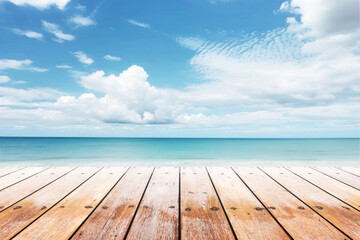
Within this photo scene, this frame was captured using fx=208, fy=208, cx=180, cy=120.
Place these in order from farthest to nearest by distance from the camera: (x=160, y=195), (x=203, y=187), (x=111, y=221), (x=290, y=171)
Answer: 1. (x=290, y=171)
2. (x=203, y=187)
3. (x=160, y=195)
4. (x=111, y=221)

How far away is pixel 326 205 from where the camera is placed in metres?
1.78

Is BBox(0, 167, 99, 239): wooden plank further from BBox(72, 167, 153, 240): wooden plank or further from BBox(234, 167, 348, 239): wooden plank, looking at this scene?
BBox(234, 167, 348, 239): wooden plank

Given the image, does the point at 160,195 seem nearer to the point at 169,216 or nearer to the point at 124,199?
the point at 124,199

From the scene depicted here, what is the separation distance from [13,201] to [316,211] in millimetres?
2547

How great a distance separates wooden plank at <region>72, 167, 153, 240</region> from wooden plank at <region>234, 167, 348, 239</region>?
3.56ft

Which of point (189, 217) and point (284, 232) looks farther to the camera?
point (189, 217)

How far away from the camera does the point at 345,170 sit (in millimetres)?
3301

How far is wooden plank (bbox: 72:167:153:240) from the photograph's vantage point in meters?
1.27

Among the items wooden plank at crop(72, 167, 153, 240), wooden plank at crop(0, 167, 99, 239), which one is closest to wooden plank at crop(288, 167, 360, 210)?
wooden plank at crop(72, 167, 153, 240)

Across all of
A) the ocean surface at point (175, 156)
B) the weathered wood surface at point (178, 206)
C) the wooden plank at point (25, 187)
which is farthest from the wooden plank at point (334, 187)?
the ocean surface at point (175, 156)

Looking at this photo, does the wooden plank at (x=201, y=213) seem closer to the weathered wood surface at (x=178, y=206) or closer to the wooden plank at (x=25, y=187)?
the weathered wood surface at (x=178, y=206)

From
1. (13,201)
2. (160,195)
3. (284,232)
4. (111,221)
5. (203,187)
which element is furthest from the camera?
(203,187)

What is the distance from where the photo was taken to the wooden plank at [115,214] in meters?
1.27

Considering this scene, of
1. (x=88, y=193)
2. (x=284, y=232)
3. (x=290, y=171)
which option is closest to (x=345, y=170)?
(x=290, y=171)
